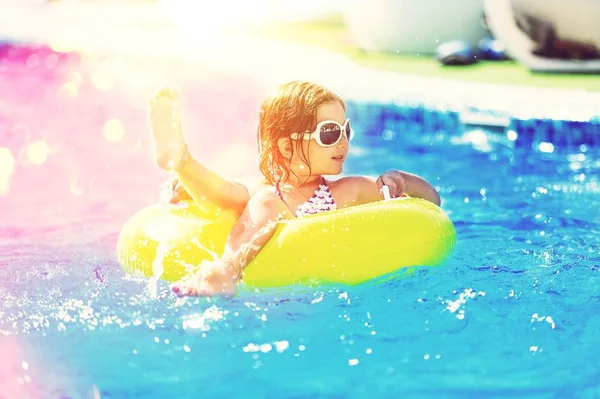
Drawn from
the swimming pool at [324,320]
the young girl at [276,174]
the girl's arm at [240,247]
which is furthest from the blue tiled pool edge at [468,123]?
the girl's arm at [240,247]

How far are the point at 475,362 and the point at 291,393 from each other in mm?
618

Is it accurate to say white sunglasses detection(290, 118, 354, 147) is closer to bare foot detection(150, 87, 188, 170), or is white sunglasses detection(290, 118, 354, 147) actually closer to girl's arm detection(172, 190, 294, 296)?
girl's arm detection(172, 190, 294, 296)

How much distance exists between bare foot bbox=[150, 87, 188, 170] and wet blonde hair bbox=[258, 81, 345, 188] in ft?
1.47

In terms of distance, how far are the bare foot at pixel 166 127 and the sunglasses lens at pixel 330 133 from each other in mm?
569

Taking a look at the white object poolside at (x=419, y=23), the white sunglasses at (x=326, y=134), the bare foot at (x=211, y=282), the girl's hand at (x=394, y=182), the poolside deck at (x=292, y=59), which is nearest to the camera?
the bare foot at (x=211, y=282)

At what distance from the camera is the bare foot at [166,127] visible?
3176mm

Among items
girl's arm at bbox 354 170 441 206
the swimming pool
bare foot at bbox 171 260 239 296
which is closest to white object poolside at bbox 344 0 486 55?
the swimming pool

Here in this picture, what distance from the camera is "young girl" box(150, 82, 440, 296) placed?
3197 mm

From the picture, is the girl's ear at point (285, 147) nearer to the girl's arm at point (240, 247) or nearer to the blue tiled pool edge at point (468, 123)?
the girl's arm at point (240, 247)

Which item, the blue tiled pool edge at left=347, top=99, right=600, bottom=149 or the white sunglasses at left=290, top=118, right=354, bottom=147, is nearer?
the white sunglasses at left=290, top=118, right=354, bottom=147

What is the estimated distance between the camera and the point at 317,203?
11.9 ft

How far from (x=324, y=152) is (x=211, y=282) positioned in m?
0.71

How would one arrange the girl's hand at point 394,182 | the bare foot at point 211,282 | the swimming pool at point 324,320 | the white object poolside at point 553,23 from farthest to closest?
the white object poolside at point 553,23 < the girl's hand at point 394,182 < the bare foot at point 211,282 < the swimming pool at point 324,320

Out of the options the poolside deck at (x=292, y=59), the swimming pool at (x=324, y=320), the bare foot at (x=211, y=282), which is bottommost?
the swimming pool at (x=324, y=320)
